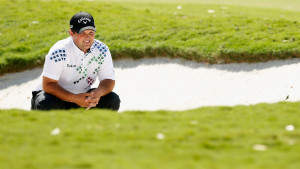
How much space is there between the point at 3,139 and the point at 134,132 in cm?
164

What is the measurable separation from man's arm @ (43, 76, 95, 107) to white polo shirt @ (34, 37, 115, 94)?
0.37ft

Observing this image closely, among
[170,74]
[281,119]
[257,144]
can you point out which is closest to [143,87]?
[170,74]

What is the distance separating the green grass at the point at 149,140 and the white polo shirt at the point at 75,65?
3.43ft

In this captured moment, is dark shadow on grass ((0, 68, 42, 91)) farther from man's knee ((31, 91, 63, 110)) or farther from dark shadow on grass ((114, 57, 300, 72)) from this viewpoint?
man's knee ((31, 91, 63, 110))

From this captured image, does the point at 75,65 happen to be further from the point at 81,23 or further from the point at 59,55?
the point at 81,23

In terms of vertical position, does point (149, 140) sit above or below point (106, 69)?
below

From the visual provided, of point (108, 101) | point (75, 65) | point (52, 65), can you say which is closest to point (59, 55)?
point (52, 65)

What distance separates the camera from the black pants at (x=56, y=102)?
25.5 ft

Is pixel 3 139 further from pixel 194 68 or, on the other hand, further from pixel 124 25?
pixel 124 25

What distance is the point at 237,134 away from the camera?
230 inches

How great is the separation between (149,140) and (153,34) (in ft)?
30.1

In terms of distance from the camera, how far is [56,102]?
25.7 ft

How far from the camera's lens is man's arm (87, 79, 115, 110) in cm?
788

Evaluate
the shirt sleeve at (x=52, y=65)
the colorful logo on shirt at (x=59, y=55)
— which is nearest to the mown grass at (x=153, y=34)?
the colorful logo on shirt at (x=59, y=55)
